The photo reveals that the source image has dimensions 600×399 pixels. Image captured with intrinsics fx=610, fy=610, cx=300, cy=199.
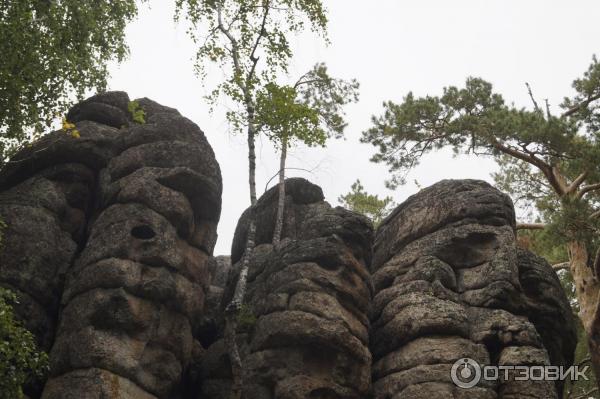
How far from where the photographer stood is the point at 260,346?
18859 millimetres

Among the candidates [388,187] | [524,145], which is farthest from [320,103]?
[524,145]

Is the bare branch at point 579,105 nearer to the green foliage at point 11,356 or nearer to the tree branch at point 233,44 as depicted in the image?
the tree branch at point 233,44

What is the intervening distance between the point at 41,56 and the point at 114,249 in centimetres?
743

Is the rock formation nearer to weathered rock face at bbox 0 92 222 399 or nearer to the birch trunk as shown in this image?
weathered rock face at bbox 0 92 222 399

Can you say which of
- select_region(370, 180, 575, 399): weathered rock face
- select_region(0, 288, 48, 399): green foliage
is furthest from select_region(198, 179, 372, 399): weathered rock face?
select_region(0, 288, 48, 399): green foliage

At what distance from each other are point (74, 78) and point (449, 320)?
53.5 feet

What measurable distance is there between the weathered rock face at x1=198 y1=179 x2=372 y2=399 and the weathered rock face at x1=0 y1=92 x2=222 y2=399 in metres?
2.13

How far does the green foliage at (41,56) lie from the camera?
2003cm

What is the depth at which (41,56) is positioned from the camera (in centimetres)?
2144

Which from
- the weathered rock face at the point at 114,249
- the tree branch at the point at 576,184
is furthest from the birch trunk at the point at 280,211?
the tree branch at the point at 576,184

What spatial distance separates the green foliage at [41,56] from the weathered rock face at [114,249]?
1.43 meters

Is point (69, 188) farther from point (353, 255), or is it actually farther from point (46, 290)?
point (353, 255)

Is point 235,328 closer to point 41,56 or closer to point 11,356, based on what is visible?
A: point 11,356

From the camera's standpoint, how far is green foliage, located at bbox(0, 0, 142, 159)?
65.7 ft
